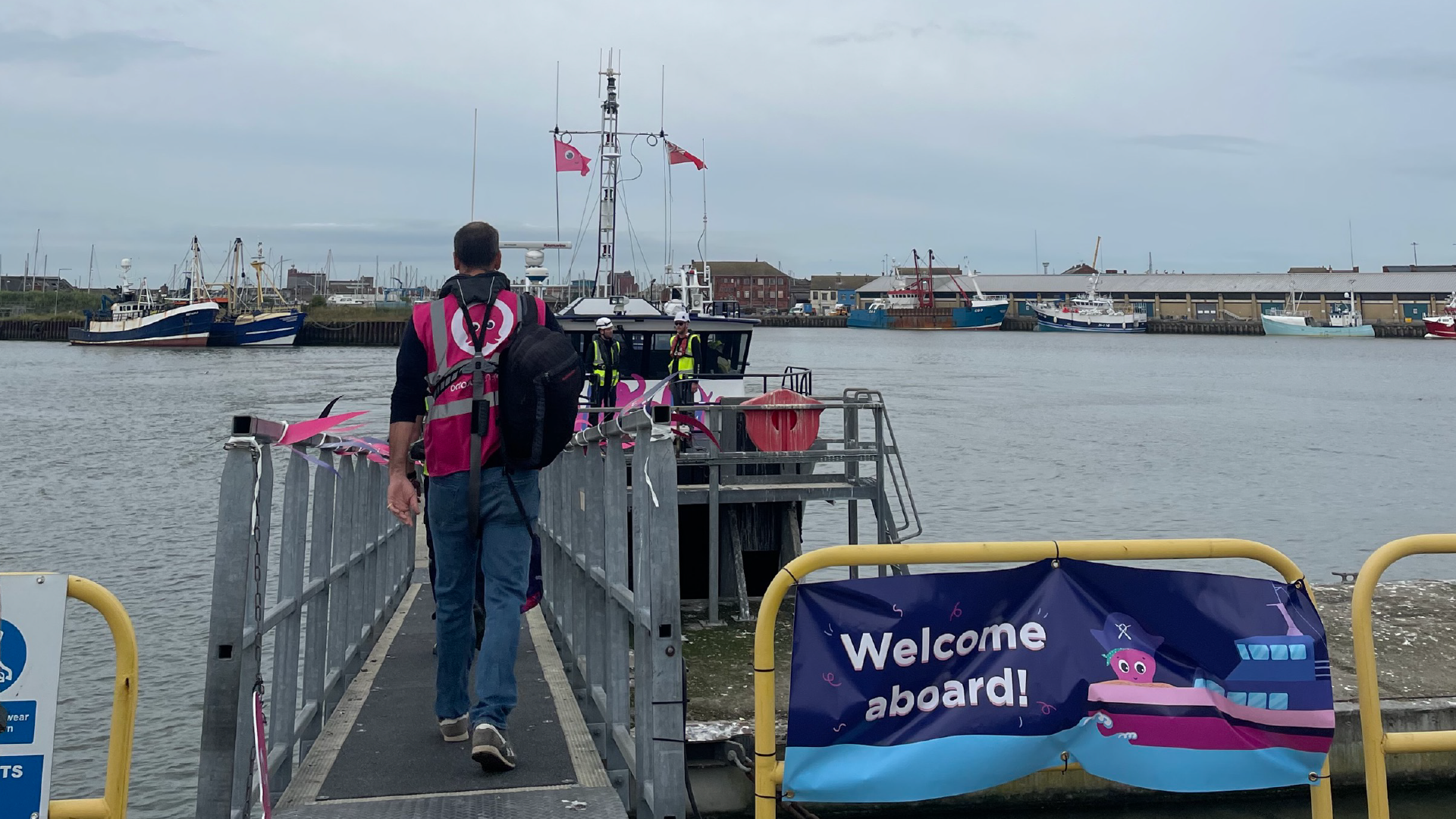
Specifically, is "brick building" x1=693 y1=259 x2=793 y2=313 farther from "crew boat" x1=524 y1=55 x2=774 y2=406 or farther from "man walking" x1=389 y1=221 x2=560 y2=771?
"man walking" x1=389 y1=221 x2=560 y2=771

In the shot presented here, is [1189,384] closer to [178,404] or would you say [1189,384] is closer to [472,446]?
[178,404]

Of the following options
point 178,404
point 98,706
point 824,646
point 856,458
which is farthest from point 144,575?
point 178,404

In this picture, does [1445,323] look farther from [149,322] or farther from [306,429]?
[306,429]

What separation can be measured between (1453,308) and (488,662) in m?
149

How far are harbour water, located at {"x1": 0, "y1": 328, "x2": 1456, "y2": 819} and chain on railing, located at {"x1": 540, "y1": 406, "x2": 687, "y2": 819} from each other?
14.6ft

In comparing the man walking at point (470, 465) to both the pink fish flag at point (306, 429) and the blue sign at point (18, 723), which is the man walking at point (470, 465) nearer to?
the pink fish flag at point (306, 429)

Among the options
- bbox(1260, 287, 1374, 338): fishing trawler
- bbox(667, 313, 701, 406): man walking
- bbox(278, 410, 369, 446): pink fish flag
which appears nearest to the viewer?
bbox(278, 410, 369, 446): pink fish flag

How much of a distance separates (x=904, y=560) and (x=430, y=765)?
2409mm

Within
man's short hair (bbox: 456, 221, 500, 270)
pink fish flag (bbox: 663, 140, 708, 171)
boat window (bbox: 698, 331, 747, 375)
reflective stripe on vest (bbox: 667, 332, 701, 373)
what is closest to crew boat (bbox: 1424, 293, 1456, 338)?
pink fish flag (bbox: 663, 140, 708, 171)

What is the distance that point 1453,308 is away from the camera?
130000mm

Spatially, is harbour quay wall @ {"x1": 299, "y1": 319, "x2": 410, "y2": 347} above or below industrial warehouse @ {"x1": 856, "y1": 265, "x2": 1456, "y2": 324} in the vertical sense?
below

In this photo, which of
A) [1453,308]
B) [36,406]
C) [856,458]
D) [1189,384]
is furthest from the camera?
[1453,308]

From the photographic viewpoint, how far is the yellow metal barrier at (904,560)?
347 cm

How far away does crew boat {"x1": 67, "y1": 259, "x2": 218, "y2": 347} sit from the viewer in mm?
96688
